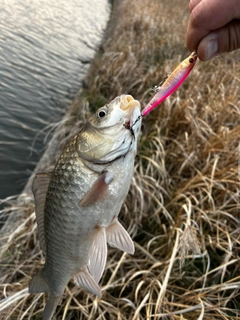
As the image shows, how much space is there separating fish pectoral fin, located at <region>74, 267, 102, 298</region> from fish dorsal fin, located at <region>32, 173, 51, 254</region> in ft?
0.73

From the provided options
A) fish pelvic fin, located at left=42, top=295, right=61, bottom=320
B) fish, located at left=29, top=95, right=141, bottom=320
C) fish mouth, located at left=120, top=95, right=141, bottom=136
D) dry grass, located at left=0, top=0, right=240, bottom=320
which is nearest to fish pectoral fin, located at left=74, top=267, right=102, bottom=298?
fish, located at left=29, top=95, right=141, bottom=320

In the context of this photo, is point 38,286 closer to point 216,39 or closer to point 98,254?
point 98,254

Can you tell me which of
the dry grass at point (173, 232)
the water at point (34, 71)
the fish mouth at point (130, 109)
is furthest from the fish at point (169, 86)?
the water at point (34, 71)

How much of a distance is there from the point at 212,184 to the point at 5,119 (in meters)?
4.17

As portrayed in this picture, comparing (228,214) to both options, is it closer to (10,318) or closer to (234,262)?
(234,262)

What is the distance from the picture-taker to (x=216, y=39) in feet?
5.88

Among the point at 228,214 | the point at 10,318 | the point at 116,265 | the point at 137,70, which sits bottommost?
the point at 10,318

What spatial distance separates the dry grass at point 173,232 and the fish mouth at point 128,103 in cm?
134

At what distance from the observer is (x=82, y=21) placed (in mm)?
12867

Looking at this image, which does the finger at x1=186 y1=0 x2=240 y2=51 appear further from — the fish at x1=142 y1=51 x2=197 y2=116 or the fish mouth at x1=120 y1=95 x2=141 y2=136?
the fish mouth at x1=120 y1=95 x2=141 y2=136

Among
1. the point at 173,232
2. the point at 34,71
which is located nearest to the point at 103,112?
the point at 173,232

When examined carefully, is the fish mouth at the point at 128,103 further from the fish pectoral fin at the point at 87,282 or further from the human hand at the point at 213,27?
the fish pectoral fin at the point at 87,282

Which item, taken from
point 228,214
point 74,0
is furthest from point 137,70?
point 74,0

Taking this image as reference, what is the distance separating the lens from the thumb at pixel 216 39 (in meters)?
1.78
